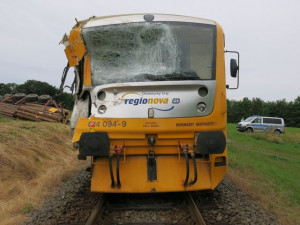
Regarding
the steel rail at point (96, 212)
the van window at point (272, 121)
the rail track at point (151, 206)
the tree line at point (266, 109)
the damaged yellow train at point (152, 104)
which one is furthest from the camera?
the tree line at point (266, 109)

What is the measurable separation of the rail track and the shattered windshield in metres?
Result: 1.87

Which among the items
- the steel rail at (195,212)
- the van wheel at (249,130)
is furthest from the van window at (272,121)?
the steel rail at (195,212)

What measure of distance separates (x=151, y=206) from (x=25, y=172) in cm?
400

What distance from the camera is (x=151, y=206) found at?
4586mm

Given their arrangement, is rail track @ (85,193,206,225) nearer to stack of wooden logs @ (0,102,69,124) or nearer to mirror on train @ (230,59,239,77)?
mirror on train @ (230,59,239,77)

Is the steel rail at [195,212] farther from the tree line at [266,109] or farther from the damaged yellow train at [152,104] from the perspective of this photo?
the tree line at [266,109]

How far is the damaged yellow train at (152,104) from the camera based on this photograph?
4.38m

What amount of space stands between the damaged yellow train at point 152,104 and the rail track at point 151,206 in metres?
0.30

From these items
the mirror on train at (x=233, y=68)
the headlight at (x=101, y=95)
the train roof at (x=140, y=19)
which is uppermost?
the train roof at (x=140, y=19)

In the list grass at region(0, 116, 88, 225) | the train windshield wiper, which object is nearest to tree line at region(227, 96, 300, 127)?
grass at region(0, 116, 88, 225)

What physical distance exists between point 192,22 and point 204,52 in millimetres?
553

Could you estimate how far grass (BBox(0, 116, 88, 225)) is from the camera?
4.92 meters

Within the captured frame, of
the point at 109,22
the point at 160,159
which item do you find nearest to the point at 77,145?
the point at 160,159

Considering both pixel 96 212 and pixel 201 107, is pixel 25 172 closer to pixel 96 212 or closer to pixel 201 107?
pixel 96 212
